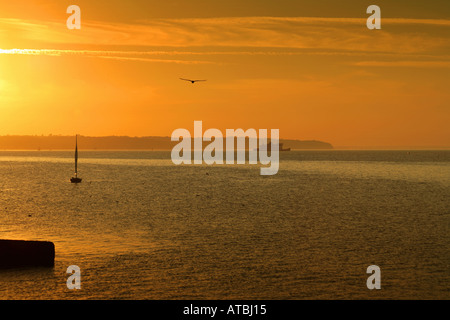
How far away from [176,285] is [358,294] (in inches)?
450

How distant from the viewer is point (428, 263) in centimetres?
4034

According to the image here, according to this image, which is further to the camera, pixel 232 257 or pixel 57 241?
pixel 57 241

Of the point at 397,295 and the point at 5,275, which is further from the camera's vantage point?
the point at 5,275

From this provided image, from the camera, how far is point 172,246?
47719 millimetres

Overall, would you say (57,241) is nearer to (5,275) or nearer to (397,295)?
(5,275)

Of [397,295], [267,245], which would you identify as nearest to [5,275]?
[267,245]

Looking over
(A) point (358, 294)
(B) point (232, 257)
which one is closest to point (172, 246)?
(B) point (232, 257)

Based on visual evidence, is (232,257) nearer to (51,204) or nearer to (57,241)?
(57,241)
